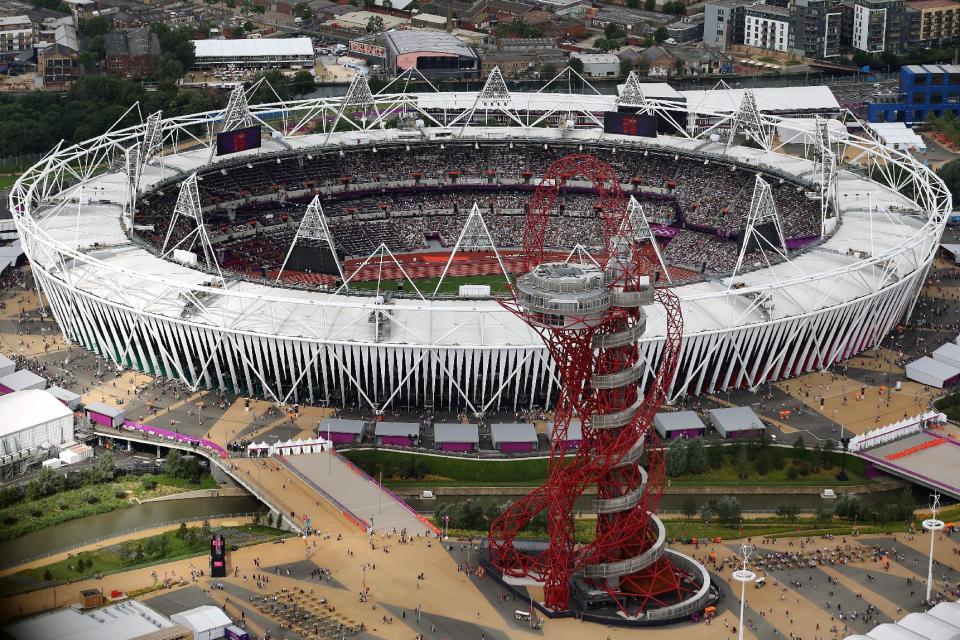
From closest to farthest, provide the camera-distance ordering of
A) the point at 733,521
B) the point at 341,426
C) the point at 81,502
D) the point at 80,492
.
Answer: the point at 733,521 → the point at 81,502 → the point at 80,492 → the point at 341,426

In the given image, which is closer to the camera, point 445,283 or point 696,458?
point 696,458

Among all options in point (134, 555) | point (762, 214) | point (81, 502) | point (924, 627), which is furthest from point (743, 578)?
point (762, 214)

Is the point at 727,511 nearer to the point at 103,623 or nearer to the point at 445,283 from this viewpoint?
the point at 103,623

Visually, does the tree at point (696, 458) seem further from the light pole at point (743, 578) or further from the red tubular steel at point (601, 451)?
the light pole at point (743, 578)

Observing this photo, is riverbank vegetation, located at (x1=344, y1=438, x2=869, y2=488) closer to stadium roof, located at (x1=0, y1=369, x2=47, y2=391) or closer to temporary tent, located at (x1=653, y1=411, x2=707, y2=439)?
temporary tent, located at (x1=653, y1=411, x2=707, y2=439)

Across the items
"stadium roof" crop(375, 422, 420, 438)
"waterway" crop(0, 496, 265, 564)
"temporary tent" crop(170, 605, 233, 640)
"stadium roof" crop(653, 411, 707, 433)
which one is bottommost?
"waterway" crop(0, 496, 265, 564)

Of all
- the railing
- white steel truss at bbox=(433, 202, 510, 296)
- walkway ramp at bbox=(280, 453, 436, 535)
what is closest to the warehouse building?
the railing

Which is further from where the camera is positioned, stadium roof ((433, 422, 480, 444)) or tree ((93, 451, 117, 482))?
stadium roof ((433, 422, 480, 444))

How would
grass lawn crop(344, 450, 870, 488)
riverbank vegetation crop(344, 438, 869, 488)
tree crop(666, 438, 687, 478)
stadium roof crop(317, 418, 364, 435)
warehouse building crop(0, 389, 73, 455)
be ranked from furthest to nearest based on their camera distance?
stadium roof crop(317, 418, 364, 435) < warehouse building crop(0, 389, 73, 455) < tree crop(666, 438, 687, 478) < riverbank vegetation crop(344, 438, 869, 488) < grass lawn crop(344, 450, 870, 488)
